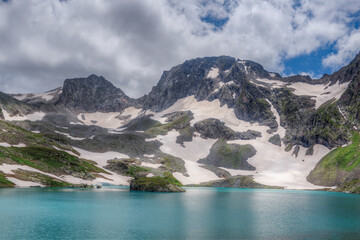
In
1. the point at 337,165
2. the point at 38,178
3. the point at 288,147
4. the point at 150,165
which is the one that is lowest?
the point at 38,178

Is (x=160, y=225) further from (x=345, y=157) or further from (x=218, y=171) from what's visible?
(x=218, y=171)

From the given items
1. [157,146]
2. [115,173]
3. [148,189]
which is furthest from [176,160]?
[148,189]

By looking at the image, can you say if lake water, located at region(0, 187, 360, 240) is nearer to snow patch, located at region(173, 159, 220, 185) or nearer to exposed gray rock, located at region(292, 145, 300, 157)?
snow patch, located at region(173, 159, 220, 185)

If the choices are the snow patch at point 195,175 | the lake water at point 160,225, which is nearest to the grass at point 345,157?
the snow patch at point 195,175

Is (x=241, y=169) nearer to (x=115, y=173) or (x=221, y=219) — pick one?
(x=115, y=173)

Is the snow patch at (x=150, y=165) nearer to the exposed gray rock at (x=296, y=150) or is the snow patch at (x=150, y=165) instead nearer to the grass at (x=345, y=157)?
the grass at (x=345, y=157)

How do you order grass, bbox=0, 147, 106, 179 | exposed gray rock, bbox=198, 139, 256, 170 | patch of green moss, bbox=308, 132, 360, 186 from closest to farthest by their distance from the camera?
1. grass, bbox=0, 147, 106, 179
2. patch of green moss, bbox=308, 132, 360, 186
3. exposed gray rock, bbox=198, 139, 256, 170

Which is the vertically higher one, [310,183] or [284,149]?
[284,149]

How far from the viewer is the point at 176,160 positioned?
165m

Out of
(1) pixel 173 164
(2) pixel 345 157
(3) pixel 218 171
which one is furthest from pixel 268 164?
(1) pixel 173 164

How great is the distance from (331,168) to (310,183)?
13.1 metres

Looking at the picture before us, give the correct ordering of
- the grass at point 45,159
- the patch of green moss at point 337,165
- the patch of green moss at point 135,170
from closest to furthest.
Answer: the grass at point 45,159, the patch of green moss at point 337,165, the patch of green moss at point 135,170

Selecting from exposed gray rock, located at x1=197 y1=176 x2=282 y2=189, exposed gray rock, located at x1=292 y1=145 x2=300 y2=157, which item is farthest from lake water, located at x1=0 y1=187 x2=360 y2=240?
exposed gray rock, located at x1=292 y1=145 x2=300 y2=157

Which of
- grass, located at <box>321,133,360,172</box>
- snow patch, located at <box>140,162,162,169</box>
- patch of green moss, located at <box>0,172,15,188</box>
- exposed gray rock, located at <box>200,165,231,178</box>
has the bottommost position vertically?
patch of green moss, located at <box>0,172,15,188</box>
